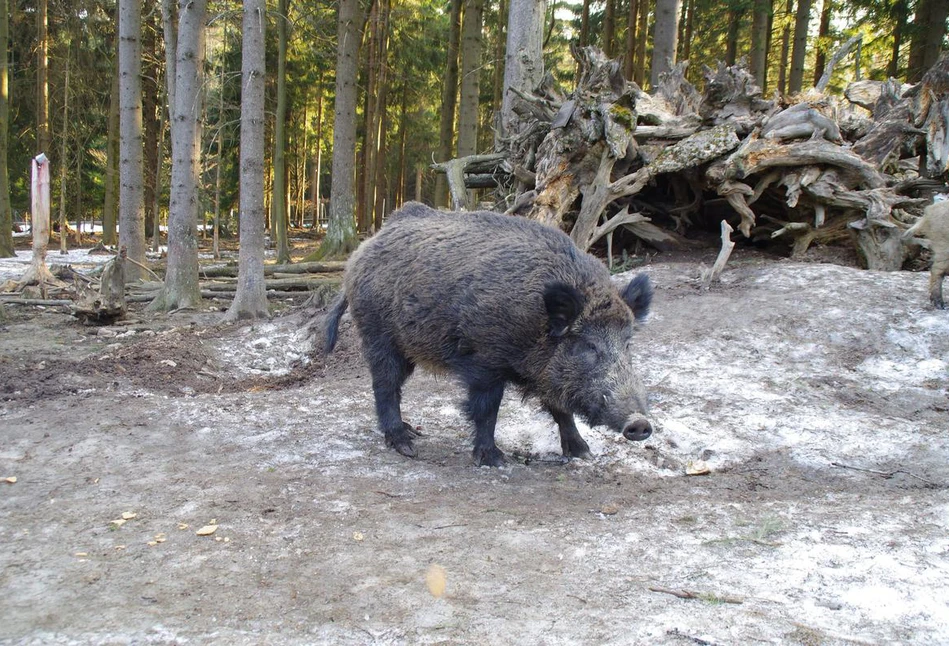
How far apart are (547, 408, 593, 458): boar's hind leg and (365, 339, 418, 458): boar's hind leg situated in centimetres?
123

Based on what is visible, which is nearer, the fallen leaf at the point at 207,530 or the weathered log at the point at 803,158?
the fallen leaf at the point at 207,530

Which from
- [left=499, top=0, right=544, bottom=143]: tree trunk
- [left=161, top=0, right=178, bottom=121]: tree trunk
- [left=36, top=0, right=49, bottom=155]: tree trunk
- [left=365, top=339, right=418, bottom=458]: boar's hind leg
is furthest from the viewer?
[left=36, top=0, right=49, bottom=155]: tree trunk

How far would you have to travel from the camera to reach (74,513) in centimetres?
427

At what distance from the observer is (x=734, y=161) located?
9180mm

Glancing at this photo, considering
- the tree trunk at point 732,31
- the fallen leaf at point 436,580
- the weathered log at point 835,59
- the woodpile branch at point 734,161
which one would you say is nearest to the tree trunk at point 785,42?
the tree trunk at point 732,31

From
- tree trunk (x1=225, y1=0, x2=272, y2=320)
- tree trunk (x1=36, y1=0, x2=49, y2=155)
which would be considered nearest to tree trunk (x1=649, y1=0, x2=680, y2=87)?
tree trunk (x1=225, y1=0, x2=272, y2=320)

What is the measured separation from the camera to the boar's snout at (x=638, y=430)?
14.0 feet

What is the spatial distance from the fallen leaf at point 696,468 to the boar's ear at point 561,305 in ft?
4.58

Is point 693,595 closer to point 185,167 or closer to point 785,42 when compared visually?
point 185,167

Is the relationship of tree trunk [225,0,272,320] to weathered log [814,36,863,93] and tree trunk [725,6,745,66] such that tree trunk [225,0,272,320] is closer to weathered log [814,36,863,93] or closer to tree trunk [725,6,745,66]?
weathered log [814,36,863,93]

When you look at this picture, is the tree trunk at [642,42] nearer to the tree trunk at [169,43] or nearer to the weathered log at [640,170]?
the weathered log at [640,170]

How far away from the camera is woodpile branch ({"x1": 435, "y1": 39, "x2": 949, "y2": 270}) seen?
30.3ft

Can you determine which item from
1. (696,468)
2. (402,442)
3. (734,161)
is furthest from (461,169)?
(696,468)

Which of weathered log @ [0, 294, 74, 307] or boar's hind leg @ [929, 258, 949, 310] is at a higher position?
boar's hind leg @ [929, 258, 949, 310]
